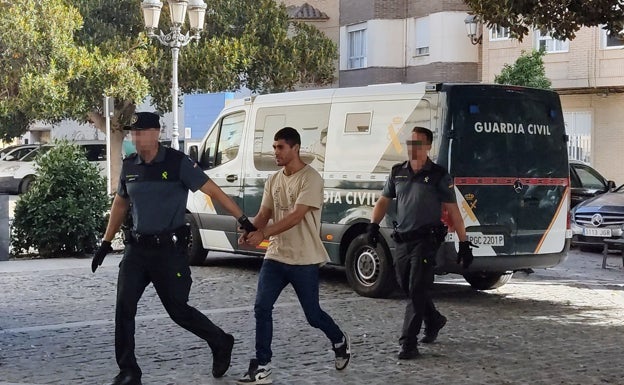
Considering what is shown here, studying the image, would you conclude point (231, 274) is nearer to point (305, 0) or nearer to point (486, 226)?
point (486, 226)

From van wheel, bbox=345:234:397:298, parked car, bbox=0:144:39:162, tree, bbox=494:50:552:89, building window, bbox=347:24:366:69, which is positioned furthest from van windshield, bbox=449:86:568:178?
building window, bbox=347:24:366:69

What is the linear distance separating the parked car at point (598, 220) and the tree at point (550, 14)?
5911 millimetres

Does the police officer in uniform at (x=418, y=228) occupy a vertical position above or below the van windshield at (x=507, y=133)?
below

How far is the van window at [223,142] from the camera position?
44.5ft

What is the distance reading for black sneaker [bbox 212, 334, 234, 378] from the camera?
7.36 m

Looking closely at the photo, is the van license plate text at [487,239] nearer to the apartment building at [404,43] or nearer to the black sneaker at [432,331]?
the black sneaker at [432,331]

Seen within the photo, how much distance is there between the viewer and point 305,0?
4378 centimetres

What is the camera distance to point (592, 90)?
29.2 meters

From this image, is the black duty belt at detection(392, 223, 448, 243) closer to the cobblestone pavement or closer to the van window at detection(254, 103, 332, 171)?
the cobblestone pavement

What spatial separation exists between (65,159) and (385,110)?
6115 mm

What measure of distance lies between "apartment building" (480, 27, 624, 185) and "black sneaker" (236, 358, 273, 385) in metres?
22.1

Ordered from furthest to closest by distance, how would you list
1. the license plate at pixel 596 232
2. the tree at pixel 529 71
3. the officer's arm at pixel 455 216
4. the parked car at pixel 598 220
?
the tree at pixel 529 71 → the parked car at pixel 598 220 → the license plate at pixel 596 232 → the officer's arm at pixel 455 216

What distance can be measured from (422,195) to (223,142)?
19.7ft

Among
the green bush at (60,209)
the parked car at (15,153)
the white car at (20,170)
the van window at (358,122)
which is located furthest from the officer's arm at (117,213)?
the parked car at (15,153)
